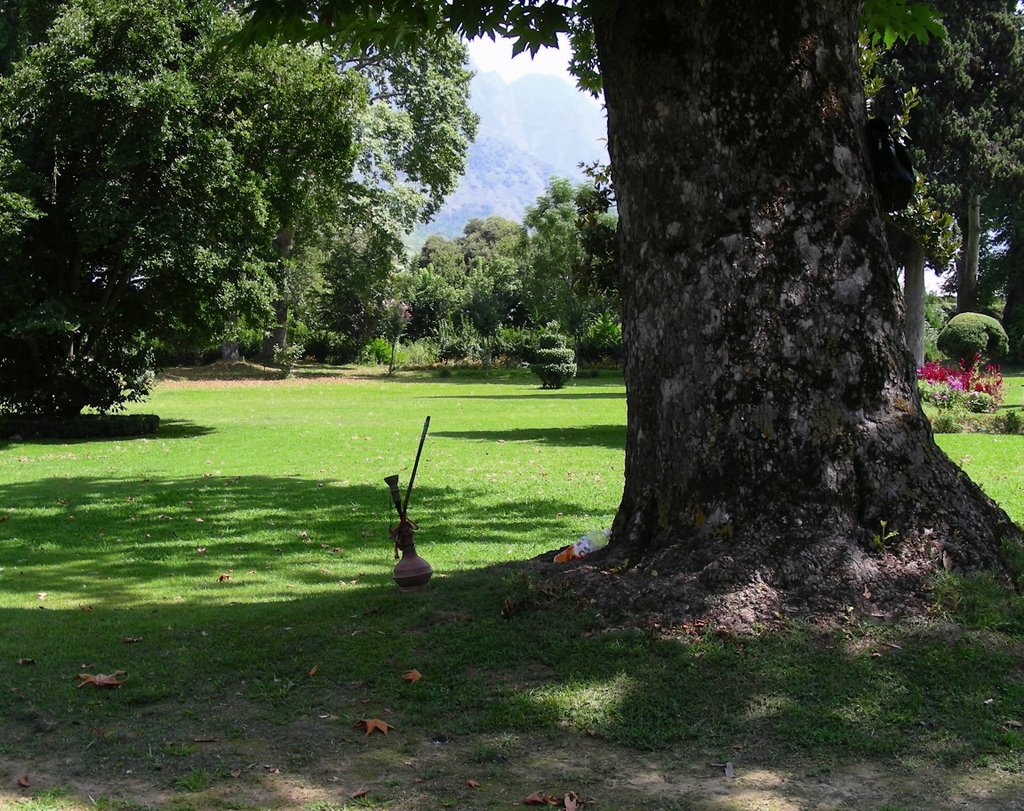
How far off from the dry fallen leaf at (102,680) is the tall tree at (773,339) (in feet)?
8.50

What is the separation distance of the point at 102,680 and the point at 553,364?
34276mm

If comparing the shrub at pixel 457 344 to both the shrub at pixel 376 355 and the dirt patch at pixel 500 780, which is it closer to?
the shrub at pixel 376 355

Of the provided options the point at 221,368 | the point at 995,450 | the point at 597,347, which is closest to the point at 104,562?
the point at 995,450

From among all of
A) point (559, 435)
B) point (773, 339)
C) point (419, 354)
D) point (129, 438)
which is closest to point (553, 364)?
point (419, 354)

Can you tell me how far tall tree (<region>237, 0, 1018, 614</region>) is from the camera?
4.66 metres

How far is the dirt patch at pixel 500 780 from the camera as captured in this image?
3.43m

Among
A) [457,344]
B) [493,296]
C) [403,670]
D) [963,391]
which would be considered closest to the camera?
[403,670]

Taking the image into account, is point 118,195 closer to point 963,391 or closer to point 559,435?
point 559,435

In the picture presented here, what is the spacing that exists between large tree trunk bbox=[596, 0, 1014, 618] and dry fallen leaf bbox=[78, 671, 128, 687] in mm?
2646

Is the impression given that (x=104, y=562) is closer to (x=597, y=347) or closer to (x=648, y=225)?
(x=648, y=225)

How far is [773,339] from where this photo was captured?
479cm

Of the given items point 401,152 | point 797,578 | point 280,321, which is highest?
point 401,152

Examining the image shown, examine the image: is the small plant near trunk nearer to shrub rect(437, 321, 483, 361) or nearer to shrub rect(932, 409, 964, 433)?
shrub rect(932, 409, 964, 433)

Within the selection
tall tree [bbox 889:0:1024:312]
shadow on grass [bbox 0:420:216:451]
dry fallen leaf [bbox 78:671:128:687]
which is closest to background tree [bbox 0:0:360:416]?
shadow on grass [bbox 0:420:216:451]
